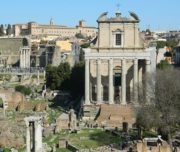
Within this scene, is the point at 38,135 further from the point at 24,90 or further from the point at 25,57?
the point at 25,57

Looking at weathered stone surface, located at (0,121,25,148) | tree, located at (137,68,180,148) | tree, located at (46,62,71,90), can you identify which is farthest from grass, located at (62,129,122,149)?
tree, located at (46,62,71,90)

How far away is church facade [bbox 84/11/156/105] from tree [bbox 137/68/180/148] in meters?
7.28

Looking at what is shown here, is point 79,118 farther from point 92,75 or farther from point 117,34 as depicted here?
point 117,34

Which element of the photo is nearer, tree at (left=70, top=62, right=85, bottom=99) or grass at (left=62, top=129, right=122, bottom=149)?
grass at (left=62, top=129, right=122, bottom=149)

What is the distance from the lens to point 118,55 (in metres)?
42.2

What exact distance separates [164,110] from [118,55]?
11.4 meters

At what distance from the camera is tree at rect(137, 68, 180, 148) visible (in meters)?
30.9

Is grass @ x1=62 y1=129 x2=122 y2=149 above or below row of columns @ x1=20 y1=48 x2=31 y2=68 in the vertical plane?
below

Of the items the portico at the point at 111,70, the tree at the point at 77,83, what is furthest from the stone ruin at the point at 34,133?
the tree at the point at 77,83

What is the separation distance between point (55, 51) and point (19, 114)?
1306 inches

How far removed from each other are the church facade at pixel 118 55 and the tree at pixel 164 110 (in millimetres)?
7279

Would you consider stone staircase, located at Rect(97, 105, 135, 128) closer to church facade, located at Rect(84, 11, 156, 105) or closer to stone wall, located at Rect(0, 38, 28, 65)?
church facade, located at Rect(84, 11, 156, 105)

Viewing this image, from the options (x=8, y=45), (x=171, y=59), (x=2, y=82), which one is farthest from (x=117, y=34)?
(x=8, y=45)

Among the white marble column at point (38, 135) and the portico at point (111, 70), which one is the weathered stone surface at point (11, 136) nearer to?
the white marble column at point (38, 135)
